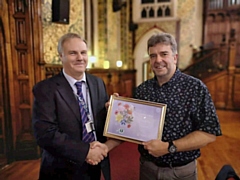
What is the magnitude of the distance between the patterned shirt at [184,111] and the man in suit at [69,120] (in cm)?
38

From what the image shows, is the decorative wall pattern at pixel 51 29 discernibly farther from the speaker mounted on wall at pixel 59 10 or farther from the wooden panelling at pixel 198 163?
the wooden panelling at pixel 198 163

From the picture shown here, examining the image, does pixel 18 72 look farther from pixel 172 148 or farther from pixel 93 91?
pixel 172 148

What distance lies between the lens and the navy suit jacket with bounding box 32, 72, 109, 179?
1.18m

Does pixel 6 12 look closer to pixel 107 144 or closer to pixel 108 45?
pixel 107 144

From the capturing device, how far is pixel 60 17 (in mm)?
3350

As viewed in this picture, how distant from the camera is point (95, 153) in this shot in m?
1.23

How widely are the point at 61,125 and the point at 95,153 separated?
264 millimetres

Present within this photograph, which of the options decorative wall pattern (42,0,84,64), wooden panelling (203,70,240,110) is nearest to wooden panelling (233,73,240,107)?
wooden panelling (203,70,240,110)

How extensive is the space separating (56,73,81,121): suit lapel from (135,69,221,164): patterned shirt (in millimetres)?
494

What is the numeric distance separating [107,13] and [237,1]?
5.22 m

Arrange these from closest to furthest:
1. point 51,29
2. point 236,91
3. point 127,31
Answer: point 51,29 < point 236,91 < point 127,31

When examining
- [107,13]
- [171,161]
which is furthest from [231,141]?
[107,13]

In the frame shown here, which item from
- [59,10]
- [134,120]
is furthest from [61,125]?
[59,10]

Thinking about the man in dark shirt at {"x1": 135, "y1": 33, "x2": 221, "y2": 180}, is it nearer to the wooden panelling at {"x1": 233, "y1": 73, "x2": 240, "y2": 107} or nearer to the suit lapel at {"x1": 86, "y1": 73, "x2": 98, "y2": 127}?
the suit lapel at {"x1": 86, "y1": 73, "x2": 98, "y2": 127}
